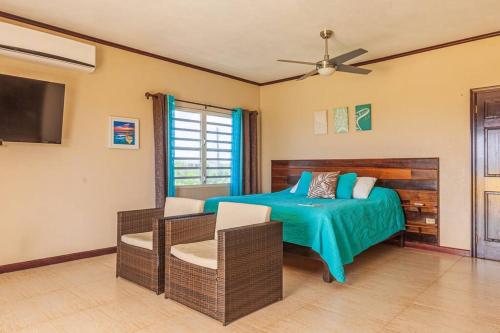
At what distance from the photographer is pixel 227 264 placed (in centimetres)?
240

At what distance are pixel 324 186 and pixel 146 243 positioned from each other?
2.53m

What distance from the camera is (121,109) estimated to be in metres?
4.51

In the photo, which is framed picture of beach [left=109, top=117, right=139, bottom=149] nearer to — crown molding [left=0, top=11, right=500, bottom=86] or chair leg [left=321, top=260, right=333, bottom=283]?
crown molding [left=0, top=11, right=500, bottom=86]

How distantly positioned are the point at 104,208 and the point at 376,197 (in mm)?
3502

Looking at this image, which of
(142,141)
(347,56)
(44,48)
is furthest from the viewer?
(142,141)

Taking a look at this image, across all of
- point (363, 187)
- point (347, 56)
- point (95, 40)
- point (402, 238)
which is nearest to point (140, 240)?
point (95, 40)

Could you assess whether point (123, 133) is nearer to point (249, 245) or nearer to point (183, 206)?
point (183, 206)

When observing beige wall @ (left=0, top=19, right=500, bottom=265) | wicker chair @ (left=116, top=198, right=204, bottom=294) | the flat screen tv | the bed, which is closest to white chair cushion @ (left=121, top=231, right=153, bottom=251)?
wicker chair @ (left=116, top=198, right=204, bottom=294)

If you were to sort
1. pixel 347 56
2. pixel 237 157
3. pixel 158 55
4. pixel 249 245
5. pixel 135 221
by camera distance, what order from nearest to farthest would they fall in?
pixel 249 245 → pixel 135 221 → pixel 347 56 → pixel 158 55 → pixel 237 157

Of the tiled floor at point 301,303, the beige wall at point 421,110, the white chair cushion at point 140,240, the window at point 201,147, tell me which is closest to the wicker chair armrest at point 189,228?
the white chair cushion at point 140,240

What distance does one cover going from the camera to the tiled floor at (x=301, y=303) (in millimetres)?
2404

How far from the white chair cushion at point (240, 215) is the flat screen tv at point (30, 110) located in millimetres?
2171

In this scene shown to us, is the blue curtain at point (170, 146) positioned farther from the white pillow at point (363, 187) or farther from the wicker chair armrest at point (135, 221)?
the white pillow at point (363, 187)

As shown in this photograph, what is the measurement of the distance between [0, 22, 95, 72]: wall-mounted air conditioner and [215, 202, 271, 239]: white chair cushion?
2491 millimetres
